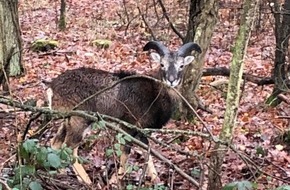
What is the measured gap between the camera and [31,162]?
16.9 feet

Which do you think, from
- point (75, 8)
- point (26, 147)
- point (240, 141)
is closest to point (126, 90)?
point (240, 141)

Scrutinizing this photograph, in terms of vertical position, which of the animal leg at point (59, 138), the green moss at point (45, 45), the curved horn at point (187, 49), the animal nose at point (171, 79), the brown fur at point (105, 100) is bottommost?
the green moss at point (45, 45)

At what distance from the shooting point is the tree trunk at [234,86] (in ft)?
17.6

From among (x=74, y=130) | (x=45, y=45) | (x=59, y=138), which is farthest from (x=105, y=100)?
(x=45, y=45)

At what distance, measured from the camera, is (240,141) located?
8508mm

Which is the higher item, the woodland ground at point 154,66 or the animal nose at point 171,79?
the animal nose at point 171,79

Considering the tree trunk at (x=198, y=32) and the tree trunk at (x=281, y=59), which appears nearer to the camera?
the tree trunk at (x=198, y=32)

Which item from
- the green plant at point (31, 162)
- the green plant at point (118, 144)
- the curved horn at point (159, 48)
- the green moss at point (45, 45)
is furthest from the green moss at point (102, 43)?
the green plant at point (31, 162)

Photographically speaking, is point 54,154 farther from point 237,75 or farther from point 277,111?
point 277,111

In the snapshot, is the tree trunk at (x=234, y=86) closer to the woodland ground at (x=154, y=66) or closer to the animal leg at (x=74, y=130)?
the woodland ground at (x=154, y=66)

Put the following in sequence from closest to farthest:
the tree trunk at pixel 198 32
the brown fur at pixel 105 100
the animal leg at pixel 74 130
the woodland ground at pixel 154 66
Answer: the woodland ground at pixel 154 66 < the animal leg at pixel 74 130 < the brown fur at pixel 105 100 < the tree trunk at pixel 198 32

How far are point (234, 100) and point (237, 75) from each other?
23 cm

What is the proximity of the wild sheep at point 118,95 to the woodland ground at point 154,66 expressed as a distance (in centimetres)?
40

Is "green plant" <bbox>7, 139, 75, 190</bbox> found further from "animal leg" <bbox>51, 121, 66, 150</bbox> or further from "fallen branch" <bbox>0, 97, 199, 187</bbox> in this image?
"animal leg" <bbox>51, 121, 66, 150</bbox>
